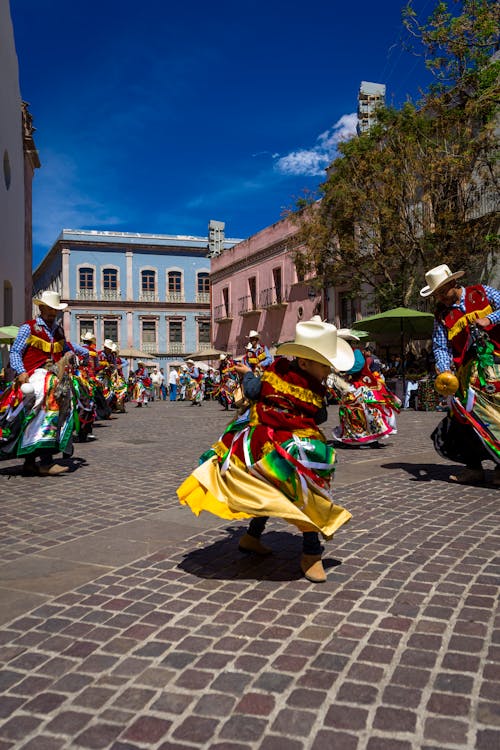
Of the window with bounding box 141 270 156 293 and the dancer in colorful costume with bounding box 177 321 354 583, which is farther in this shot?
the window with bounding box 141 270 156 293

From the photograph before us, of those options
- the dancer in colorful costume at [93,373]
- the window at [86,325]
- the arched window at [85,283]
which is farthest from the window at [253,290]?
the dancer in colorful costume at [93,373]

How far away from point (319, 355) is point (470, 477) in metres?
3.50

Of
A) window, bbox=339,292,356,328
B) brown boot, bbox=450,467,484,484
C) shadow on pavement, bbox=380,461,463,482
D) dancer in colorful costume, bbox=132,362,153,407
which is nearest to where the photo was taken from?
brown boot, bbox=450,467,484,484

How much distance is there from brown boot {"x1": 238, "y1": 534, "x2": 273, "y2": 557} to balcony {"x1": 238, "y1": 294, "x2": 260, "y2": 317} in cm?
3118

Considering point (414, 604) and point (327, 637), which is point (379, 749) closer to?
point (327, 637)

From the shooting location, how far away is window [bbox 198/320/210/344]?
171 ft

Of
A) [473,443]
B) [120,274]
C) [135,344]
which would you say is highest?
[120,274]

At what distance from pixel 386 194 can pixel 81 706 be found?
2004 cm

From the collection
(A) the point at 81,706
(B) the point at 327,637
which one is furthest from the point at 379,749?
(A) the point at 81,706

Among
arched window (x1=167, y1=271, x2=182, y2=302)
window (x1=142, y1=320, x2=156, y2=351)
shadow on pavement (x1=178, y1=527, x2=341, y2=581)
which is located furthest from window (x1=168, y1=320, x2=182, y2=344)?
shadow on pavement (x1=178, y1=527, x2=341, y2=581)

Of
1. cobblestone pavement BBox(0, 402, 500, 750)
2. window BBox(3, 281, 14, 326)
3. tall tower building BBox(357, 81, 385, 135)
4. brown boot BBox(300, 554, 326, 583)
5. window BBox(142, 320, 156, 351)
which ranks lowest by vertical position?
cobblestone pavement BBox(0, 402, 500, 750)

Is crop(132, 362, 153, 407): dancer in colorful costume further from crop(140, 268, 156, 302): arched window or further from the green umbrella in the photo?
crop(140, 268, 156, 302): arched window

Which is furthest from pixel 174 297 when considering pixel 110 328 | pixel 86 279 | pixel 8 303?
pixel 8 303

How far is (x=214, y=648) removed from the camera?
9.03ft
